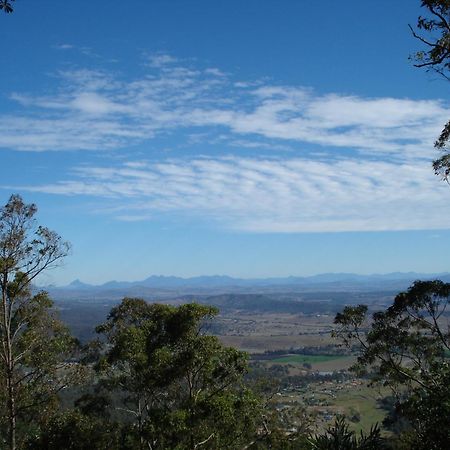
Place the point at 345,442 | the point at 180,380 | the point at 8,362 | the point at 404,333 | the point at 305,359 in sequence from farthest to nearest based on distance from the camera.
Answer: the point at 305,359, the point at 404,333, the point at 180,380, the point at 8,362, the point at 345,442

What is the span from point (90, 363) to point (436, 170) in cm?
1377

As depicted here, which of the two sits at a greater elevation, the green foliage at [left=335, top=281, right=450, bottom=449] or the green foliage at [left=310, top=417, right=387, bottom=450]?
the green foliage at [left=335, top=281, right=450, bottom=449]

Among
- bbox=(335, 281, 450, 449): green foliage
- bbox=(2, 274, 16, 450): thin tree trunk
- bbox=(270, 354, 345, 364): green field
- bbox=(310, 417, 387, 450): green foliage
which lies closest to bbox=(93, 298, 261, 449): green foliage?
bbox=(2, 274, 16, 450): thin tree trunk

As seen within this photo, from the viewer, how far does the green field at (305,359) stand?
114250mm

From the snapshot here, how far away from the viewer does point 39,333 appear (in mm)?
18297

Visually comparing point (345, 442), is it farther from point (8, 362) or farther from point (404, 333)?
point (8, 362)

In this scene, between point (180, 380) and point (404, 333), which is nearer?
point (180, 380)

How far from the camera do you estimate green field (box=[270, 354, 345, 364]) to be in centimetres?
11425

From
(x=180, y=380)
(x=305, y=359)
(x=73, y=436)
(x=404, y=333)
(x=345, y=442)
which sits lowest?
(x=305, y=359)

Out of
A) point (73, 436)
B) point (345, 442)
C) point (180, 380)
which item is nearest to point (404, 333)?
point (345, 442)

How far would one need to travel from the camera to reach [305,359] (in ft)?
384

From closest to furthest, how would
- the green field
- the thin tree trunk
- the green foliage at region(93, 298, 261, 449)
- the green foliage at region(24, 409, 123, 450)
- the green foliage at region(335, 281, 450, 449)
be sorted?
the thin tree trunk
the green foliage at region(93, 298, 261, 449)
the green foliage at region(24, 409, 123, 450)
the green foliage at region(335, 281, 450, 449)
the green field

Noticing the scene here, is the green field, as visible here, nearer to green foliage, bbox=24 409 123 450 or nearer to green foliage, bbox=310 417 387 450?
green foliage, bbox=24 409 123 450

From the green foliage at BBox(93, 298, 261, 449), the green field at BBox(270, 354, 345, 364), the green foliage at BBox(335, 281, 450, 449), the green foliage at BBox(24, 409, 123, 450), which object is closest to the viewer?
the green foliage at BBox(93, 298, 261, 449)
